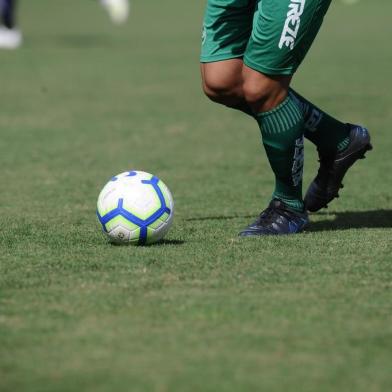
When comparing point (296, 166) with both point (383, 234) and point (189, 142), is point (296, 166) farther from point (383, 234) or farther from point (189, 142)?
point (189, 142)

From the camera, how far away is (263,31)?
5.25m

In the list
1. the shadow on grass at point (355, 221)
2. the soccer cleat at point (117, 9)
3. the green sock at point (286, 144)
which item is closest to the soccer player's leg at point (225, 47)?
the green sock at point (286, 144)

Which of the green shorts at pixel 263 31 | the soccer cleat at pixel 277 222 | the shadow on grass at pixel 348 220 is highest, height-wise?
the green shorts at pixel 263 31

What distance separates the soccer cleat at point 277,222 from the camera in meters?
5.52

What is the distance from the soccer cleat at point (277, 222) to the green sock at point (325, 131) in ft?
1.63

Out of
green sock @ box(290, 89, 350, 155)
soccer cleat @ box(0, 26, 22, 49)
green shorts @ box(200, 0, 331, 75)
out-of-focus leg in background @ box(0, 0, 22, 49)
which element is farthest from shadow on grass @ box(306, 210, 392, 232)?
soccer cleat @ box(0, 26, 22, 49)

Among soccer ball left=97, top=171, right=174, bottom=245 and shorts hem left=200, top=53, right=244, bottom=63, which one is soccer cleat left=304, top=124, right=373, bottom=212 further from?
soccer ball left=97, top=171, right=174, bottom=245

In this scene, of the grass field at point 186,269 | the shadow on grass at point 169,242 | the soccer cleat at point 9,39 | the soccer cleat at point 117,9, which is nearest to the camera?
the grass field at point 186,269

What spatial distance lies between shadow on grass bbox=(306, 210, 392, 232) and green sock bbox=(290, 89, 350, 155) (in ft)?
1.38

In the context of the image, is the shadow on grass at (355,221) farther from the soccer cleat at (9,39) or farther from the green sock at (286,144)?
the soccer cleat at (9,39)

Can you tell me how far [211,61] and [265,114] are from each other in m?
0.42

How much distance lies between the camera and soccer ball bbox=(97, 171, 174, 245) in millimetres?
5199

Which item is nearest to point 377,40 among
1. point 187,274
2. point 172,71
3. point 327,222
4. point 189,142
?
point 172,71

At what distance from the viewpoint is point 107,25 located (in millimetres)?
26297
